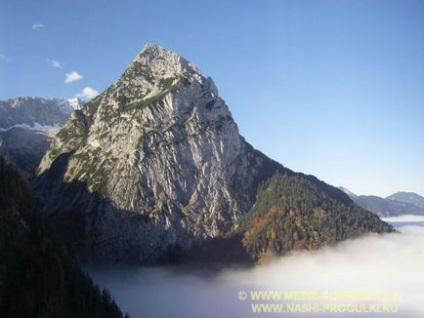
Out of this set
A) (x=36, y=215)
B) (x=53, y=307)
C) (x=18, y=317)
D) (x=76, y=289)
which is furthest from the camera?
(x=36, y=215)

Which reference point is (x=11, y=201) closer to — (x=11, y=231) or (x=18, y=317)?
(x=11, y=231)

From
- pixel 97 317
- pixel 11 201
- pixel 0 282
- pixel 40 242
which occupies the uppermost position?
pixel 11 201

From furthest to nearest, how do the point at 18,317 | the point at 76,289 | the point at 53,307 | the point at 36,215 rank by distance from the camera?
1. the point at 36,215
2. the point at 76,289
3. the point at 53,307
4. the point at 18,317

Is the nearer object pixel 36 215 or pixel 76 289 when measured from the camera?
pixel 76 289

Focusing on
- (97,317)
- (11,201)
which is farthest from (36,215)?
(97,317)

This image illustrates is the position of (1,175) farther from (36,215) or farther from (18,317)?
(18,317)

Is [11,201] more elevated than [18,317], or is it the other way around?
[11,201]

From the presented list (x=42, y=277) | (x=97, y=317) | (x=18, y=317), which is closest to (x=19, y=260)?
(x=42, y=277)
